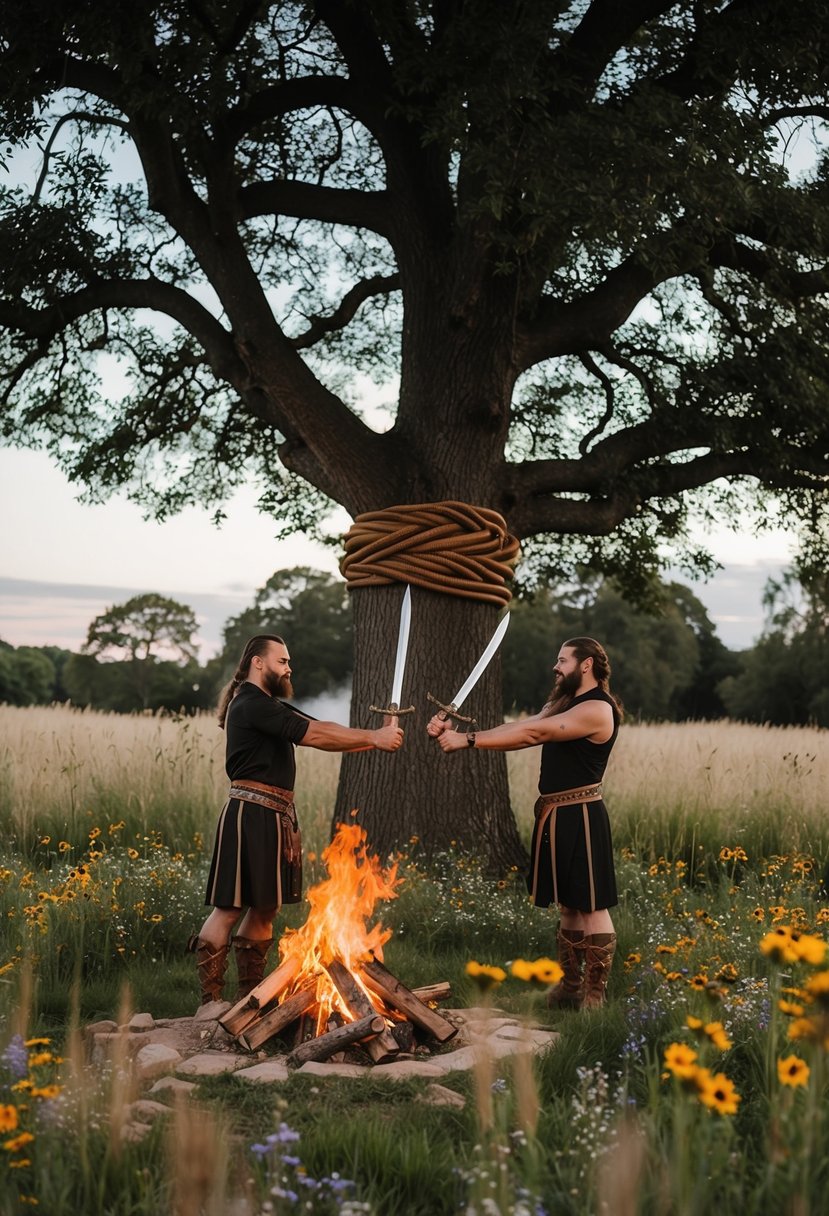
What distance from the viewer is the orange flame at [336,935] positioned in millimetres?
4898

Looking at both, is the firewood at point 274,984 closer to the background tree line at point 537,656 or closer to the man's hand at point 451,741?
the man's hand at point 451,741

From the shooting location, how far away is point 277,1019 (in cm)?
473

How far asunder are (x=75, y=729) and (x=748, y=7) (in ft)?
26.8

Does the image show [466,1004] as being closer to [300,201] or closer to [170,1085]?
[170,1085]

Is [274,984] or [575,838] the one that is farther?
[575,838]

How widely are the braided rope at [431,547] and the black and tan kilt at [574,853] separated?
198cm

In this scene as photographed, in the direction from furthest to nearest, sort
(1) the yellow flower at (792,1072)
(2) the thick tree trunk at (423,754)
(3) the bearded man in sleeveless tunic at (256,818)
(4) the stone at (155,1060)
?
(2) the thick tree trunk at (423,754)
(3) the bearded man in sleeveless tunic at (256,818)
(4) the stone at (155,1060)
(1) the yellow flower at (792,1072)

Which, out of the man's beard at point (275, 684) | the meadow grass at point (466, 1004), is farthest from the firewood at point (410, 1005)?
the man's beard at point (275, 684)

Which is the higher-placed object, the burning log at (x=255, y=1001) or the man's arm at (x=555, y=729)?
the man's arm at (x=555, y=729)

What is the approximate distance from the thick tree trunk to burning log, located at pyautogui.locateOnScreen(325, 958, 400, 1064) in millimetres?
2693

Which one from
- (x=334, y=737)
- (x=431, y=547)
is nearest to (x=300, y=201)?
(x=431, y=547)

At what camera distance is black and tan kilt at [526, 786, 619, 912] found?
549cm

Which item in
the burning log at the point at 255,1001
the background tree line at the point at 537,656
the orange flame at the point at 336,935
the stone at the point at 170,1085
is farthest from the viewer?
the background tree line at the point at 537,656

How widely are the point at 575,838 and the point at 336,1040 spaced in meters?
1.57
